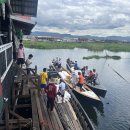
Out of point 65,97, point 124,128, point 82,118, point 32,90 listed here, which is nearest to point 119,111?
point 124,128

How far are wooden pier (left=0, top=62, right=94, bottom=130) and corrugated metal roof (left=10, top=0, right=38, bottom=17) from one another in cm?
461

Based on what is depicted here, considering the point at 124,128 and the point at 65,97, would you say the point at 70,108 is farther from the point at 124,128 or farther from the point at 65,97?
the point at 124,128

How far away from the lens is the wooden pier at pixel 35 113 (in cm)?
1061

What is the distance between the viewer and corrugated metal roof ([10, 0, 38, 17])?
17844 millimetres

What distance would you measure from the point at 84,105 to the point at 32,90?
9797 mm

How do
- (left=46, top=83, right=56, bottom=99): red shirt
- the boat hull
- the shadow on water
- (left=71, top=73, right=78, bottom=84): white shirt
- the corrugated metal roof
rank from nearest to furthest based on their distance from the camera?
(left=46, top=83, right=56, bottom=99): red shirt
the corrugated metal roof
the shadow on water
(left=71, top=73, right=78, bottom=84): white shirt
the boat hull

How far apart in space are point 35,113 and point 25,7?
30.0ft

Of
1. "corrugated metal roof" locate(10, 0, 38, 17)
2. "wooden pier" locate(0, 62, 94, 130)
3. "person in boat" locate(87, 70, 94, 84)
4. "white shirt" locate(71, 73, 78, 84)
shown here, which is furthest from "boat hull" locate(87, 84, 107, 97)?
"corrugated metal roof" locate(10, 0, 38, 17)

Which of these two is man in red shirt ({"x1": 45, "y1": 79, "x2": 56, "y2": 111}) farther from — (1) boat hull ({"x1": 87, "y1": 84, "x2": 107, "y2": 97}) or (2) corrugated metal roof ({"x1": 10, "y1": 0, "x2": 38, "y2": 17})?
(1) boat hull ({"x1": 87, "y1": 84, "x2": 107, "y2": 97})

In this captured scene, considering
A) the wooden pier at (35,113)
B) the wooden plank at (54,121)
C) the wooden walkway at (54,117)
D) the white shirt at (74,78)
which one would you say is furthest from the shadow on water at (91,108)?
the wooden plank at (54,121)

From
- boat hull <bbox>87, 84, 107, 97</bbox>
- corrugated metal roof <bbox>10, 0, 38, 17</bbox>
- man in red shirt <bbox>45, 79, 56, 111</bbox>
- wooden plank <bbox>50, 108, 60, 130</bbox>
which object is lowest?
boat hull <bbox>87, 84, 107, 97</bbox>

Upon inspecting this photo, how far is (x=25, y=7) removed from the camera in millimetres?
18750

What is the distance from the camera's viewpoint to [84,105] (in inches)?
952

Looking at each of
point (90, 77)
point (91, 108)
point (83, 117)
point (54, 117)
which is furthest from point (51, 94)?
point (90, 77)
